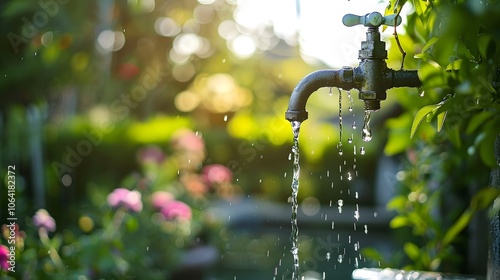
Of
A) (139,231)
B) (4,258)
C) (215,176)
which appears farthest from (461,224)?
(215,176)

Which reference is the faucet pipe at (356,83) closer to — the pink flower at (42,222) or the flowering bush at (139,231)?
the flowering bush at (139,231)

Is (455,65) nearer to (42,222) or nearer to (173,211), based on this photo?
(42,222)

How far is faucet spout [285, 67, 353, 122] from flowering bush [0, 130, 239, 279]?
1.48 m

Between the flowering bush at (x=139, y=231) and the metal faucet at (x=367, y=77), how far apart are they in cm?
150

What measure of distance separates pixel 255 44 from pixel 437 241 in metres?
13.2

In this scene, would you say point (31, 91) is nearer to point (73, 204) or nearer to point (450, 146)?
point (73, 204)

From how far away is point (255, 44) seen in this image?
15.7 metres

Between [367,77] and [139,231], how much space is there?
2542 millimetres

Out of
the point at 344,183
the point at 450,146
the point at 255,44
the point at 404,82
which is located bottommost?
the point at 404,82

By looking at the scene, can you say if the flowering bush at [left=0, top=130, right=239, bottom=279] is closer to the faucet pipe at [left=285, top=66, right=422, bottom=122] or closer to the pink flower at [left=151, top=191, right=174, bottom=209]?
the pink flower at [left=151, top=191, right=174, bottom=209]

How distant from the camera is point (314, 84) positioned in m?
1.66

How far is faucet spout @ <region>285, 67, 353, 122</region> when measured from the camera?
1648mm

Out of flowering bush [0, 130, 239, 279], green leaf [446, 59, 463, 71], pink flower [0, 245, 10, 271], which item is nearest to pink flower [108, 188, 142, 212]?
flowering bush [0, 130, 239, 279]

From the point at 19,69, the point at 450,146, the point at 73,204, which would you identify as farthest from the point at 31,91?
the point at 450,146
